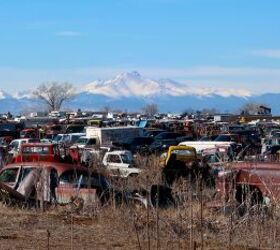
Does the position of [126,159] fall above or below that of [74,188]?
below

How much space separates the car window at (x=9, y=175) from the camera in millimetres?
16141

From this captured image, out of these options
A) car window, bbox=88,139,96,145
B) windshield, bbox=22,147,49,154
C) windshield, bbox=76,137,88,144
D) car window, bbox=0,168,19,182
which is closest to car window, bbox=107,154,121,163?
windshield, bbox=22,147,49,154

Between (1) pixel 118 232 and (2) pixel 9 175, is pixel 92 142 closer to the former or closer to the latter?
(2) pixel 9 175

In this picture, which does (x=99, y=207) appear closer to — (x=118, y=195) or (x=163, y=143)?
(x=118, y=195)

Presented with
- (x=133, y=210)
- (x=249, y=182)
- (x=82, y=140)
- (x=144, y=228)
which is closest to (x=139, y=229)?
(x=144, y=228)

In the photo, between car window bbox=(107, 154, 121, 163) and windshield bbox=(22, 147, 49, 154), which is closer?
windshield bbox=(22, 147, 49, 154)

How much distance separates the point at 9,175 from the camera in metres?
16.4

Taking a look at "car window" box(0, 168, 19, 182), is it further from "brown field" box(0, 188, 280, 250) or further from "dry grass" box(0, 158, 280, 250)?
"brown field" box(0, 188, 280, 250)

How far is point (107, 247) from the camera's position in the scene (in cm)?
1020

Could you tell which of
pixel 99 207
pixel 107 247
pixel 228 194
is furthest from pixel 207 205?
pixel 107 247

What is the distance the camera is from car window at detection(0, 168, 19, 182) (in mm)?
16141

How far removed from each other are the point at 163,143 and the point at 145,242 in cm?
3878

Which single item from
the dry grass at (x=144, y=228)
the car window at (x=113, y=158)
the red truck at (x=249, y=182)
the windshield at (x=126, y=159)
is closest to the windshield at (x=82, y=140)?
the car window at (x=113, y=158)

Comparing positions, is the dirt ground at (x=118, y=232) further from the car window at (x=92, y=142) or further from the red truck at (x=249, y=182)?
the car window at (x=92, y=142)
